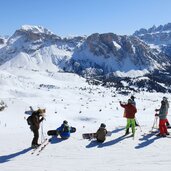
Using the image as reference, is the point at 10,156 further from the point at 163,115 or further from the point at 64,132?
the point at 163,115

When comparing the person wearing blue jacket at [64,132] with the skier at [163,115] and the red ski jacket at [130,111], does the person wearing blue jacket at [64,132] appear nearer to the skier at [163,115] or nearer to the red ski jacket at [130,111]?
the red ski jacket at [130,111]

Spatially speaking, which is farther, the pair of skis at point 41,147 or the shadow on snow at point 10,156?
the pair of skis at point 41,147

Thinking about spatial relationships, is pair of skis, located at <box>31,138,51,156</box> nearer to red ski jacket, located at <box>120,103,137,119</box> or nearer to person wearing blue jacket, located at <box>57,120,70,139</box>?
person wearing blue jacket, located at <box>57,120,70,139</box>

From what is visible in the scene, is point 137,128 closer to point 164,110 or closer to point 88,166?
point 164,110

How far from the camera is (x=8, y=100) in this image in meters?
42.7

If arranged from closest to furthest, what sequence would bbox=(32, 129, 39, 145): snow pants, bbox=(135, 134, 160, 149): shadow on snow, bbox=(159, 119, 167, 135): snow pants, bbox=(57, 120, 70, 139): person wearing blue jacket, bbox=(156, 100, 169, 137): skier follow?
bbox=(32, 129, 39, 145): snow pants < bbox=(135, 134, 160, 149): shadow on snow < bbox=(57, 120, 70, 139): person wearing blue jacket < bbox=(156, 100, 169, 137): skier < bbox=(159, 119, 167, 135): snow pants

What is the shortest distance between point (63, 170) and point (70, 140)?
19.1ft

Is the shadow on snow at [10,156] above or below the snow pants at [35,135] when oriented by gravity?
below

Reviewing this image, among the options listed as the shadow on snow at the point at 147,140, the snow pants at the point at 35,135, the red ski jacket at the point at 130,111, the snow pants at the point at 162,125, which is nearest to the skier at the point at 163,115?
the snow pants at the point at 162,125

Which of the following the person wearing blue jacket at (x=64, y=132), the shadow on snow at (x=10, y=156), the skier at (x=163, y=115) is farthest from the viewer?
the skier at (x=163, y=115)

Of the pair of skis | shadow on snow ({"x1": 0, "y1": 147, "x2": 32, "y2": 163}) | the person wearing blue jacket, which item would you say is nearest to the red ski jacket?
the person wearing blue jacket

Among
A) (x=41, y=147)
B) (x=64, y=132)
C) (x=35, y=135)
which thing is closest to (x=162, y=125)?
A: (x=64, y=132)

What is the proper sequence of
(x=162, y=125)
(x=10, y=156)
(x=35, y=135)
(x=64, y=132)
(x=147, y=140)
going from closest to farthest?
(x=10, y=156), (x=35, y=135), (x=147, y=140), (x=64, y=132), (x=162, y=125)

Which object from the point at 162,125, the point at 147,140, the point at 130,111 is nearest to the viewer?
the point at 147,140
